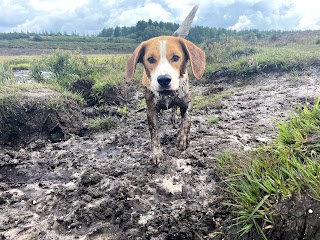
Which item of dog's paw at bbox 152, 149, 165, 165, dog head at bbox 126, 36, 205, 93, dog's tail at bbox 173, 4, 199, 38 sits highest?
dog's tail at bbox 173, 4, 199, 38

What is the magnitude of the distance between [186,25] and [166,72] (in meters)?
2.29

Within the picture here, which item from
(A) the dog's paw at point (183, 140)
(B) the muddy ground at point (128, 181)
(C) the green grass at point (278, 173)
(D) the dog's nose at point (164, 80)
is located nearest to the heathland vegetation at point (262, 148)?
(C) the green grass at point (278, 173)

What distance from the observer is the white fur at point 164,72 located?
339 cm

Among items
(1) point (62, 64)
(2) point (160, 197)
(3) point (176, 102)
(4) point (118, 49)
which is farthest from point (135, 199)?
(4) point (118, 49)

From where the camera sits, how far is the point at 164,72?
3.38 m

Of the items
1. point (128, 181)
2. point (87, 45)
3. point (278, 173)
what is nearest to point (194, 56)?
point (128, 181)

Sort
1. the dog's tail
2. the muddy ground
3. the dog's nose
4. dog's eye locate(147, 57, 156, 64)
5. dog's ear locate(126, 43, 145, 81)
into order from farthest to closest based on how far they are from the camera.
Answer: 1. the dog's tail
2. dog's ear locate(126, 43, 145, 81)
3. dog's eye locate(147, 57, 156, 64)
4. the dog's nose
5. the muddy ground

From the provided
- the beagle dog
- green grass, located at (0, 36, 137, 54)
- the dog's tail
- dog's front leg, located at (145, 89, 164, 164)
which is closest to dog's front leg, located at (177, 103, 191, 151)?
the beagle dog

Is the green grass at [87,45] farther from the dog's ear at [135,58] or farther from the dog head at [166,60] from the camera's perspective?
the dog head at [166,60]

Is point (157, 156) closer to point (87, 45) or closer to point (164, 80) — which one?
point (164, 80)

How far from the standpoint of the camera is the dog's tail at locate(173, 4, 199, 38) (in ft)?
17.0

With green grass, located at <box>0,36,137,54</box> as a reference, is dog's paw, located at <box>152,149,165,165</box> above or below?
below

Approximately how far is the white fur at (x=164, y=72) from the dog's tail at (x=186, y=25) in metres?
1.53

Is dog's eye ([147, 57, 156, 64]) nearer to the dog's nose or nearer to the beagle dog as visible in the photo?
the beagle dog
